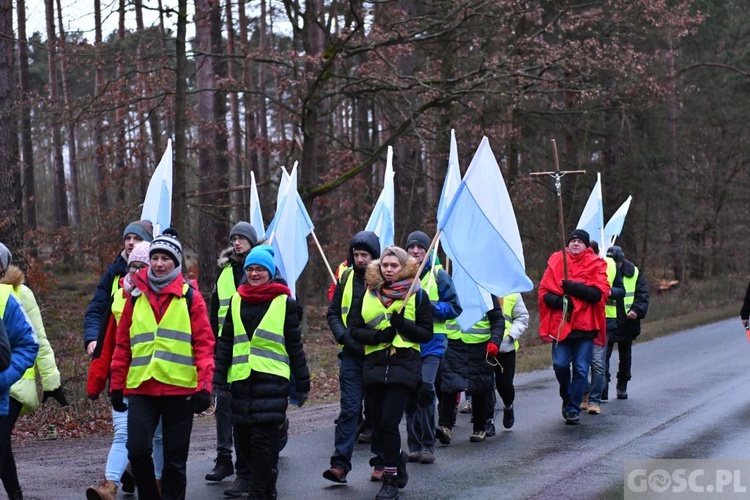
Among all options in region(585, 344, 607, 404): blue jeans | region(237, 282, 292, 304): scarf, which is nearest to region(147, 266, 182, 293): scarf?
region(237, 282, 292, 304): scarf

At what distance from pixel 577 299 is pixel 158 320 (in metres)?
5.44

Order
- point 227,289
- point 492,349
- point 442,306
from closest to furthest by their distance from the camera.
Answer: point 227,289 → point 442,306 → point 492,349

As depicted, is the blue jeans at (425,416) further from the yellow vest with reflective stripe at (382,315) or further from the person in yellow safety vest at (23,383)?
the person in yellow safety vest at (23,383)

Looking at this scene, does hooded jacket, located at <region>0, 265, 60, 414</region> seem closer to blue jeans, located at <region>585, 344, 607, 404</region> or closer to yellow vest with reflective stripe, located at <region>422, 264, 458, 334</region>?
yellow vest with reflective stripe, located at <region>422, 264, 458, 334</region>

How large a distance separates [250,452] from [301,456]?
217 cm

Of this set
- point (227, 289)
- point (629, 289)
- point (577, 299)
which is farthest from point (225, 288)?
point (629, 289)

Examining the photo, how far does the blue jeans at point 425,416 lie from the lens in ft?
27.8

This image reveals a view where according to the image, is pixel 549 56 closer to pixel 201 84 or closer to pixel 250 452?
pixel 201 84

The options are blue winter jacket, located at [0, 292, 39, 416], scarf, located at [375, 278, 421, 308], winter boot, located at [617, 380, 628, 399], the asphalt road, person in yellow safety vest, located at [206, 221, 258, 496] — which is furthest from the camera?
winter boot, located at [617, 380, 628, 399]

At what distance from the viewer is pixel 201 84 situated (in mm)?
20828

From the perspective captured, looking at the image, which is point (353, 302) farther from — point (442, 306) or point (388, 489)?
point (388, 489)

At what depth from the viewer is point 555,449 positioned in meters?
8.96

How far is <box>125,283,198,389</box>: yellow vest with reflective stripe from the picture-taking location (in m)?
6.11

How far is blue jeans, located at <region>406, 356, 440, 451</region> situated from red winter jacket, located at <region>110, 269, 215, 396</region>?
2.67 m
